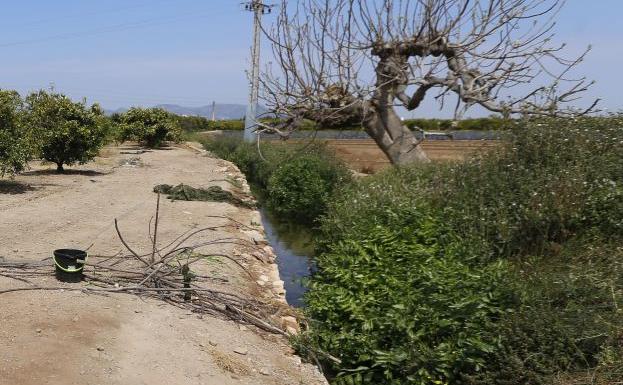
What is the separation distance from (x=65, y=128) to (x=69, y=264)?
11.1 m

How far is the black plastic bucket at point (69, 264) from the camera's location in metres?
6.31

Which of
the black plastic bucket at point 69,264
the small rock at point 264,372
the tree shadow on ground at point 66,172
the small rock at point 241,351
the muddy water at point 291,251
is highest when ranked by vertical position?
the black plastic bucket at point 69,264

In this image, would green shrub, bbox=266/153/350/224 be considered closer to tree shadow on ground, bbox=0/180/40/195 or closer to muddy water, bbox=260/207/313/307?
muddy water, bbox=260/207/313/307

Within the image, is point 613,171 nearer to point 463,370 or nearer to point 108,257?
point 463,370

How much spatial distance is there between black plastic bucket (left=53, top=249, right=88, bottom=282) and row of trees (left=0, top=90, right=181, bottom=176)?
277 inches

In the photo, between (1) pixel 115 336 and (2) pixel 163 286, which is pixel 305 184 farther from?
(1) pixel 115 336

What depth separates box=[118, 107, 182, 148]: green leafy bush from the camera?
3066 cm

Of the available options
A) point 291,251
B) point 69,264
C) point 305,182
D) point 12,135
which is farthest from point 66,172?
point 69,264

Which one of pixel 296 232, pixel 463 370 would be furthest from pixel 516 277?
pixel 296 232

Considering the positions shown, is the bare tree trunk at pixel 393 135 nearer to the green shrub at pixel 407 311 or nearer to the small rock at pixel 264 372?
the green shrub at pixel 407 311

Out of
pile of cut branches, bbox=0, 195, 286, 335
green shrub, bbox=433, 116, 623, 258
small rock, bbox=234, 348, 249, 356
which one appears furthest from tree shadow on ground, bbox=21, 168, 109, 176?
small rock, bbox=234, 348, 249, 356

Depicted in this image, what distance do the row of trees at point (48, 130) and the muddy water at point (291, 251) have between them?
4.94 m

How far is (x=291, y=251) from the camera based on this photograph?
13.6m

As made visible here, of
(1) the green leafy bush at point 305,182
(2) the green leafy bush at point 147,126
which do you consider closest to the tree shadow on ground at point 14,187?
(1) the green leafy bush at point 305,182
